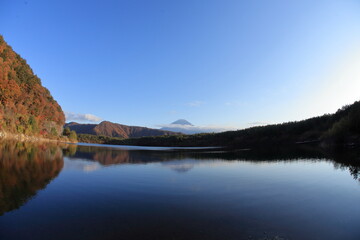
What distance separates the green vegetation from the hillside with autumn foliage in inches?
2321

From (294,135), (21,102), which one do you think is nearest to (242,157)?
(294,135)

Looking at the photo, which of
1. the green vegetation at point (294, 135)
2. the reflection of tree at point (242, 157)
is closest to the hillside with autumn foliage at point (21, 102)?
the reflection of tree at point (242, 157)

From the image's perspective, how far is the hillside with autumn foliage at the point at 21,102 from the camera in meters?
74.4

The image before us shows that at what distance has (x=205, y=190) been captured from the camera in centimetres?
1114

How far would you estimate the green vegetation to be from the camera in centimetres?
4319

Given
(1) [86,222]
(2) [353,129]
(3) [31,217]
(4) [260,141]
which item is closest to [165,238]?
(1) [86,222]

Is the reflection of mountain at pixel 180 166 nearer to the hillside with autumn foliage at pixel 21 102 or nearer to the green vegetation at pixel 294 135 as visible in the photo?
the green vegetation at pixel 294 135

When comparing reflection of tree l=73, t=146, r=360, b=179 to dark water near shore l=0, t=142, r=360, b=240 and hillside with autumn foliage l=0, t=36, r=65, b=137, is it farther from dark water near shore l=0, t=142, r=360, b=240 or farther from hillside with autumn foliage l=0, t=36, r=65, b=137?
hillside with autumn foliage l=0, t=36, r=65, b=137

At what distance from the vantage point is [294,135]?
7919 centimetres

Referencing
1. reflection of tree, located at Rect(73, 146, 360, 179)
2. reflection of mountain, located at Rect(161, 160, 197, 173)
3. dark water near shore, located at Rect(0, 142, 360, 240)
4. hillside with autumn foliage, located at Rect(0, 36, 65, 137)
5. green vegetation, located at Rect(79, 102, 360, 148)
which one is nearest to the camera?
dark water near shore, located at Rect(0, 142, 360, 240)

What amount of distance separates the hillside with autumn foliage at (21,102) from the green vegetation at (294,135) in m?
58.9

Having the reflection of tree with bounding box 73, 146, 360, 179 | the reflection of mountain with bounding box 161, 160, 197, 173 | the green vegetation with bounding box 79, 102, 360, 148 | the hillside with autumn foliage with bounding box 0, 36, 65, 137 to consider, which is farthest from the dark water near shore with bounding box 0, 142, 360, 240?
the hillside with autumn foliage with bounding box 0, 36, 65, 137

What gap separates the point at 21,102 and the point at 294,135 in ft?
392

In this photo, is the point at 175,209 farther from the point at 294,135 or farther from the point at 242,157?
the point at 294,135
